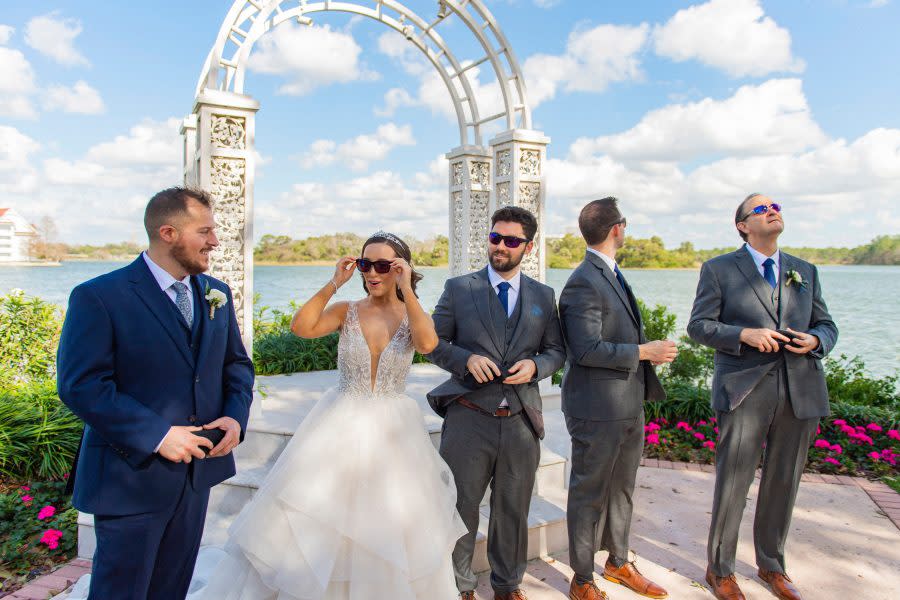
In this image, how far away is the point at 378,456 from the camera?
8.71 ft

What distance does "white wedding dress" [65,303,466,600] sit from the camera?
2508 mm

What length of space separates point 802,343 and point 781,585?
138 cm

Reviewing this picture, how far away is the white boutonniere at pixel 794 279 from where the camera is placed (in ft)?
10.9

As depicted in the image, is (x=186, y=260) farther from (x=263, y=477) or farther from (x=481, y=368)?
(x=263, y=477)

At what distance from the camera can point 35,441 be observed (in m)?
4.62

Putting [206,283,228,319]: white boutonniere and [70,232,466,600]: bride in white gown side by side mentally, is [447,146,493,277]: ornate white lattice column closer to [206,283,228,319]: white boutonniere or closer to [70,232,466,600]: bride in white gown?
[70,232,466,600]: bride in white gown

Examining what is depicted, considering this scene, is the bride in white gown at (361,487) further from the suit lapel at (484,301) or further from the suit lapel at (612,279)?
the suit lapel at (612,279)

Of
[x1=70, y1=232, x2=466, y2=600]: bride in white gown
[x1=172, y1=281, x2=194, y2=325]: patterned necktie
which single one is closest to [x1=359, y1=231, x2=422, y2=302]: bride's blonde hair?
[x1=70, y1=232, x2=466, y2=600]: bride in white gown

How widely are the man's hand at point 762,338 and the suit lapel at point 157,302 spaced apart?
8.91 feet

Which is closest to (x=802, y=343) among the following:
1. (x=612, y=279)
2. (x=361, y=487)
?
(x=612, y=279)

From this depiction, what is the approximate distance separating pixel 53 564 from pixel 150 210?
2.78 meters

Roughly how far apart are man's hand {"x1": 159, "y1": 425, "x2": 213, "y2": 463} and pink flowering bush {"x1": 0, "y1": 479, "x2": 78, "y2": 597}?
7.46 feet

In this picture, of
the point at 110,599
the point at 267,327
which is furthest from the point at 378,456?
the point at 267,327

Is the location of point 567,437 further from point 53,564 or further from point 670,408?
point 53,564
